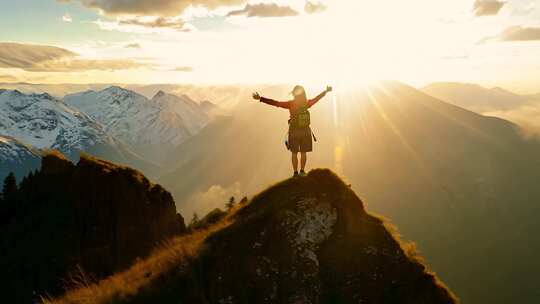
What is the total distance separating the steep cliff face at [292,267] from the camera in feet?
48.2

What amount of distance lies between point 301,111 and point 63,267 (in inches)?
1044

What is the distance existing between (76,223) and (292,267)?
31.8m

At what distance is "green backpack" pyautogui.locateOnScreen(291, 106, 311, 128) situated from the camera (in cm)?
2291

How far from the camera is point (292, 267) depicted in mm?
15406

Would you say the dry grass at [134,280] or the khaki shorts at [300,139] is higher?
the khaki shorts at [300,139]

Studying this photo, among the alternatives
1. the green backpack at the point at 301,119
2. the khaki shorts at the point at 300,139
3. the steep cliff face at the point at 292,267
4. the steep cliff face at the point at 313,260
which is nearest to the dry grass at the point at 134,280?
the steep cliff face at the point at 292,267

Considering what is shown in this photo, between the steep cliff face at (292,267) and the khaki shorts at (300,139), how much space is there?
557 centimetres

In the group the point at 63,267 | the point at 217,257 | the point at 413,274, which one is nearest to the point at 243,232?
the point at 217,257

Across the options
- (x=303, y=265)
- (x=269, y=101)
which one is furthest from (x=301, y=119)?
(x=303, y=265)

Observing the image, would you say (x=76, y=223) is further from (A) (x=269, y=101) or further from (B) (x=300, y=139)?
(B) (x=300, y=139)

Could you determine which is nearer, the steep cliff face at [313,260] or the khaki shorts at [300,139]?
the steep cliff face at [313,260]

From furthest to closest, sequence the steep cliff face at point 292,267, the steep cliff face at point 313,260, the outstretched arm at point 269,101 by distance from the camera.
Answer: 1. the outstretched arm at point 269,101
2. the steep cliff face at point 313,260
3. the steep cliff face at point 292,267

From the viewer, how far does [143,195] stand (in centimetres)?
4622

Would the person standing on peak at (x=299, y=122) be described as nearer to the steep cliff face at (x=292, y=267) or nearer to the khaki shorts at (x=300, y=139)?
the khaki shorts at (x=300, y=139)
